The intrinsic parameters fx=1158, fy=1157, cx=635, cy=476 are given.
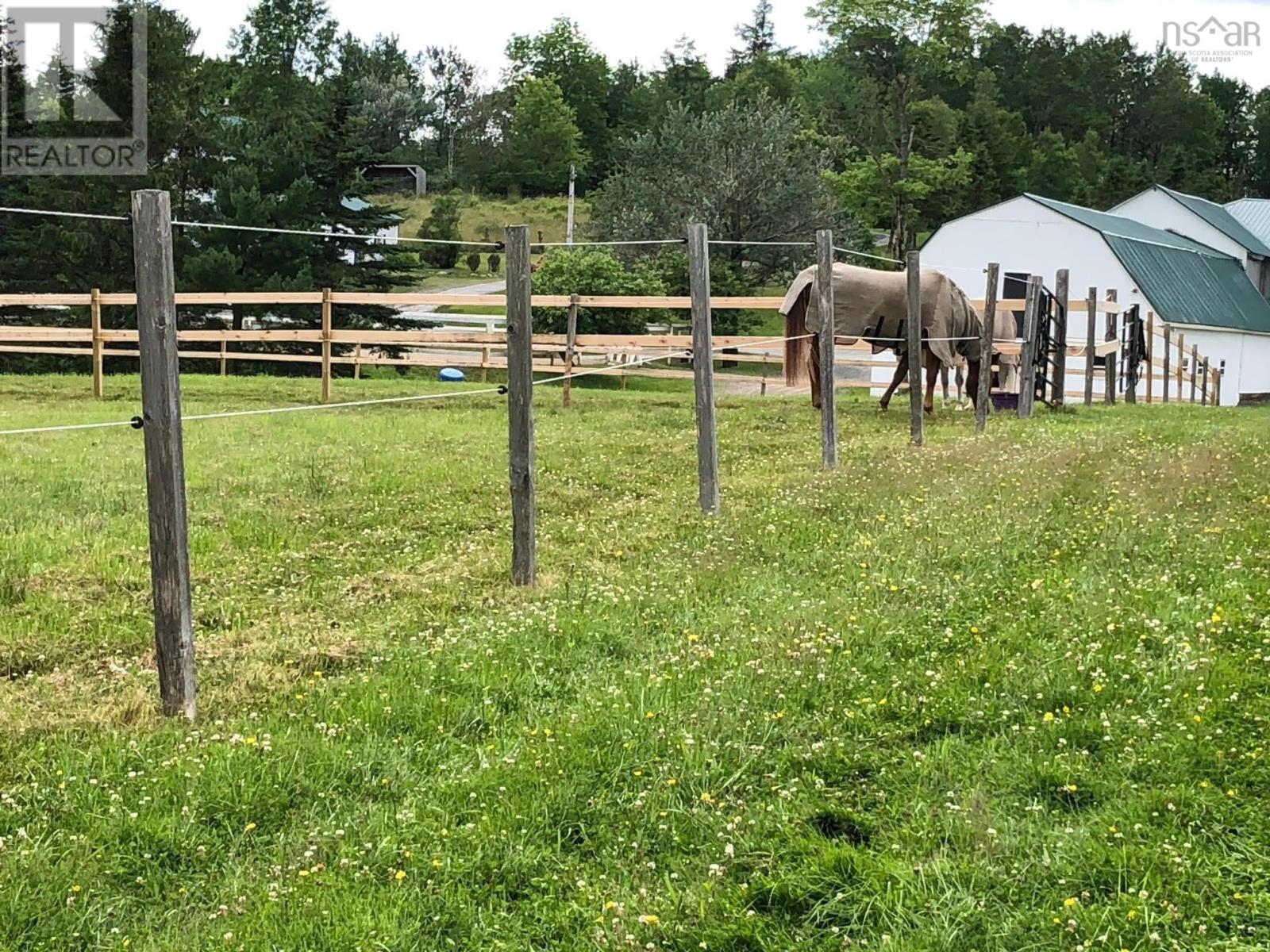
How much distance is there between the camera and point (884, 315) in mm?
15898

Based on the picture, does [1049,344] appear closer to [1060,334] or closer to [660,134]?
[1060,334]

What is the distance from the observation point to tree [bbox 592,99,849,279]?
1583 inches

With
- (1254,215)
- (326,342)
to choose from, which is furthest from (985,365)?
(1254,215)

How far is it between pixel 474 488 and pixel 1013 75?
89382 millimetres

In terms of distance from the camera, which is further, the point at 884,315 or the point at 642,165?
the point at 642,165

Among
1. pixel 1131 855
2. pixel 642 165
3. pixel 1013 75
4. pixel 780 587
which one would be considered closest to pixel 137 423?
pixel 780 587

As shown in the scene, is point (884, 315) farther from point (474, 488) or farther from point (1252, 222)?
point (1252, 222)

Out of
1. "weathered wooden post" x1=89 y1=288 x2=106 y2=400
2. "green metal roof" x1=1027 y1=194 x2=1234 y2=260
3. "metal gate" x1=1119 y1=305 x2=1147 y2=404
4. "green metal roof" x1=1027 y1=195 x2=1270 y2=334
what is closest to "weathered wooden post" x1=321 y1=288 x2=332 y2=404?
"weathered wooden post" x1=89 y1=288 x2=106 y2=400

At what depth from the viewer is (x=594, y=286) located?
29719 mm

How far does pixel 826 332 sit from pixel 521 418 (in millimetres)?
4572

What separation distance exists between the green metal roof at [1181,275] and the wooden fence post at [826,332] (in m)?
23.1

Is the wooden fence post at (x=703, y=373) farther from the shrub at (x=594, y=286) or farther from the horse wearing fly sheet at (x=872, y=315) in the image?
the shrub at (x=594, y=286)

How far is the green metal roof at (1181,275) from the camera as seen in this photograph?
103ft

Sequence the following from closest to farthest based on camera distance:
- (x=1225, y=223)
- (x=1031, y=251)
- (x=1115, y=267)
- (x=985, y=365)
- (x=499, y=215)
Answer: (x=985, y=365), (x=1115, y=267), (x=1031, y=251), (x=1225, y=223), (x=499, y=215)
